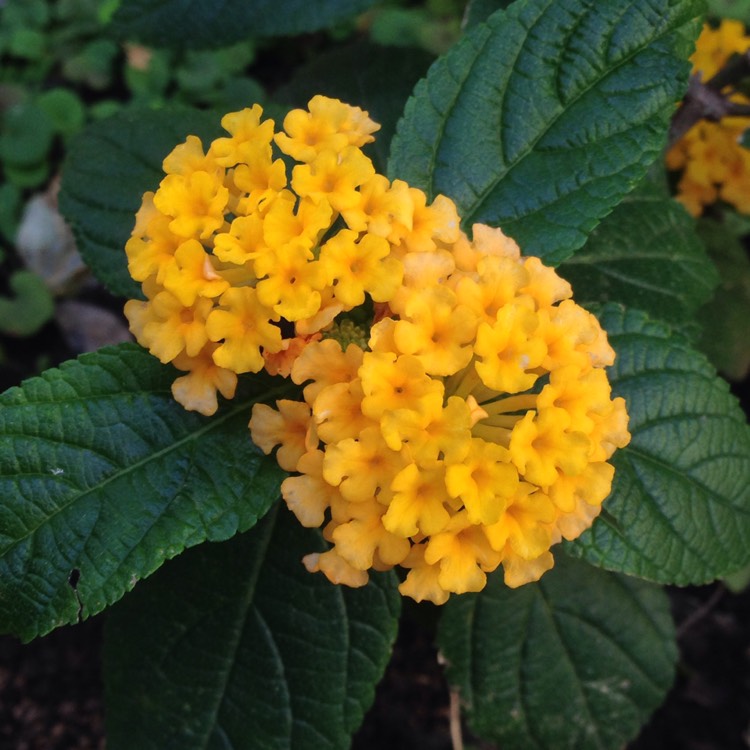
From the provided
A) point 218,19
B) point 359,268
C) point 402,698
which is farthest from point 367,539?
point 402,698

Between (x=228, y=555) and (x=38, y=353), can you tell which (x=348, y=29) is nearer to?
(x=38, y=353)

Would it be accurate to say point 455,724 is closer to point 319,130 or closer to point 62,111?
point 319,130

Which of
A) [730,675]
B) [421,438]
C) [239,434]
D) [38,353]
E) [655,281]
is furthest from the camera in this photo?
[38,353]

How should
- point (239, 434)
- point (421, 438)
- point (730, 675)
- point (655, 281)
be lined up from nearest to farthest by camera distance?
point (421, 438), point (239, 434), point (655, 281), point (730, 675)

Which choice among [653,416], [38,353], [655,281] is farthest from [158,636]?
[38,353]

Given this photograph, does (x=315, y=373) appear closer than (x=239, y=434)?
Yes

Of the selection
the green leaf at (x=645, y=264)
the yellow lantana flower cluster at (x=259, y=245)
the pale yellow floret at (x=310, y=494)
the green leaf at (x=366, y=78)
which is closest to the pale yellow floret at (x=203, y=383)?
the yellow lantana flower cluster at (x=259, y=245)

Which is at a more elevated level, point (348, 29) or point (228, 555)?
point (348, 29)
